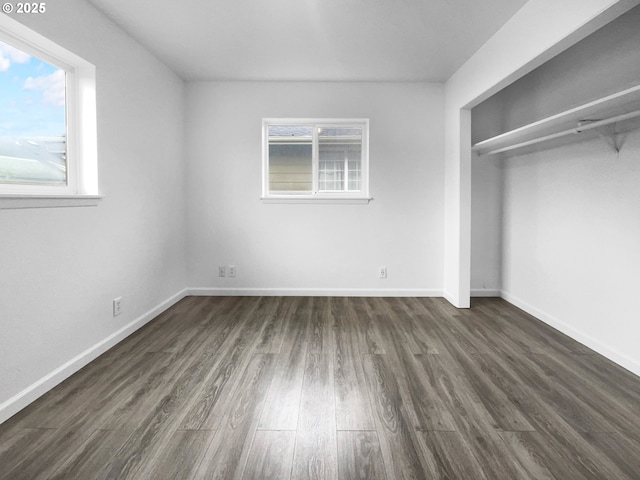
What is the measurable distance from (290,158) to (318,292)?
1.68m

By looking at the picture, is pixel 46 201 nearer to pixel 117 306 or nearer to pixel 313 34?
pixel 117 306

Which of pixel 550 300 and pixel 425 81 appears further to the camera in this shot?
pixel 425 81

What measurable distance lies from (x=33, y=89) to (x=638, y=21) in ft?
13.1

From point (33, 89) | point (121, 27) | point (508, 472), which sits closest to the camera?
point (508, 472)

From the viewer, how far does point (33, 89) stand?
2.25 meters

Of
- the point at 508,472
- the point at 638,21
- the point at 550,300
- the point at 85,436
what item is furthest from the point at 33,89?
the point at 550,300

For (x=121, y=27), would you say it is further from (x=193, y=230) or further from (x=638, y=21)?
(x=638, y=21)

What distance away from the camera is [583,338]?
2930mm

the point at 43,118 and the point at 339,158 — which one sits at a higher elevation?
the point at 339,158

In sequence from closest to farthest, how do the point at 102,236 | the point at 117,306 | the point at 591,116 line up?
the point at 591,116, the point at 102,236, the point at 117,306

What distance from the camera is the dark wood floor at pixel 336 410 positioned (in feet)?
5.06

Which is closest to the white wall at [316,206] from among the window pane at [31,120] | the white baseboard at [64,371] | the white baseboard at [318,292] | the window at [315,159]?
the white baseboard at [318,292]

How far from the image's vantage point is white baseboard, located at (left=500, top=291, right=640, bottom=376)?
2477 mm
